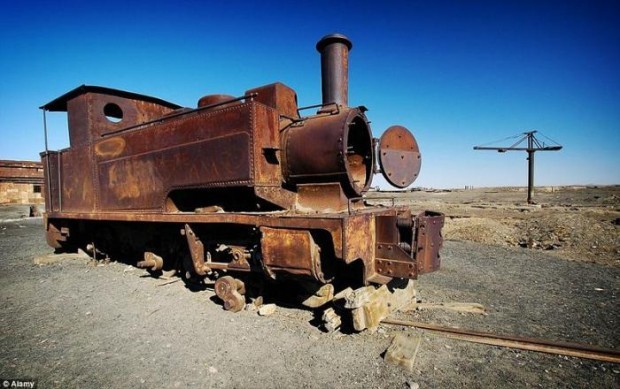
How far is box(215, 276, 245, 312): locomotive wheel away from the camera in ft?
13.9

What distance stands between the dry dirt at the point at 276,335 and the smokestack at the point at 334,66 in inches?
121

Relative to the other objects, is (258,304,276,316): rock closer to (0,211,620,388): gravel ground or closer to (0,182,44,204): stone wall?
(0,211,620,388): gravel ground

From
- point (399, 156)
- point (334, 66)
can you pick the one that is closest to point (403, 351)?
point (399, 156)

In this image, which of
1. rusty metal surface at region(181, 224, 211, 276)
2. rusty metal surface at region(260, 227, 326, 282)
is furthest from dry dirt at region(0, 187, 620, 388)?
rusty metal surface at region(260, 227, 326, 282)

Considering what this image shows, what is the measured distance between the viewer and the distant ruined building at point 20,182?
2298 centimetres

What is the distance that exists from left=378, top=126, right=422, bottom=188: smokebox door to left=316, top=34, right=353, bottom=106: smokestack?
0.89 meters

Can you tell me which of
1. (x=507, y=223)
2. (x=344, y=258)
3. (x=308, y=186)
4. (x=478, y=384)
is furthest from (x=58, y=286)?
(x=507, y=223)

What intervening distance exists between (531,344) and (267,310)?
293cm

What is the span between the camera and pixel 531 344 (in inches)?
129

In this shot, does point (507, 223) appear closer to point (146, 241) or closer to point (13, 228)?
point (146, 241)

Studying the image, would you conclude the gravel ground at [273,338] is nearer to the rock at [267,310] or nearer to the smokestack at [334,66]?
the rock at [267,310]

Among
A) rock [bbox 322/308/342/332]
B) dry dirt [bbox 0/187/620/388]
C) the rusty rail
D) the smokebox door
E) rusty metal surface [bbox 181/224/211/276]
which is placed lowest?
dry dirt [bbox 0/187/620/388]

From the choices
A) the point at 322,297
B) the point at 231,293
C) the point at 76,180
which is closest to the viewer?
the point at 322,297

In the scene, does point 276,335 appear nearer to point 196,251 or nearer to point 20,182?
point 196,251
